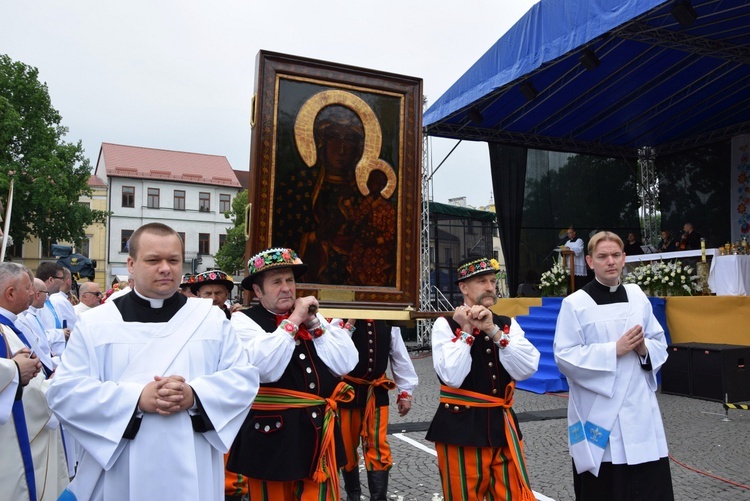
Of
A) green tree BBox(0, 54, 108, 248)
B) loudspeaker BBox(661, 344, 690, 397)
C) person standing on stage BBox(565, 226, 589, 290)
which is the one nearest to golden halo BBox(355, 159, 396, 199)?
loudspeaker BBox(661, 344, 690, 397)

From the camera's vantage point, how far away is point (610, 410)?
3.84 meters

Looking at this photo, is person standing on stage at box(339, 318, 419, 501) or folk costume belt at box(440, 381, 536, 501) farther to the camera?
person standing on stage at box(339, 318, 419, 501)

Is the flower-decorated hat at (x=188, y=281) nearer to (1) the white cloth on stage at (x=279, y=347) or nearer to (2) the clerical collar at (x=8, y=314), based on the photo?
(2) the clerical collar at (x=8, y=314)

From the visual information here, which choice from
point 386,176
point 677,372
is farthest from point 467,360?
point 677,372

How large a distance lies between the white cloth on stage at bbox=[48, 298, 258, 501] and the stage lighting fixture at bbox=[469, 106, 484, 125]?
1166cm

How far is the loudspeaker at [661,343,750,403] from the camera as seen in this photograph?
9.11 metres

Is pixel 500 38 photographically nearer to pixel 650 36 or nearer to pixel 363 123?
pixel 650 36

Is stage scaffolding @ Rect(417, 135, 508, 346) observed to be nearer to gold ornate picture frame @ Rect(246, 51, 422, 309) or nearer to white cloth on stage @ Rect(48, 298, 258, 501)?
gold ornate picture frame @ Rect(246, 51, 422, 309)

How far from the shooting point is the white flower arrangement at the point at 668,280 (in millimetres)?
11094

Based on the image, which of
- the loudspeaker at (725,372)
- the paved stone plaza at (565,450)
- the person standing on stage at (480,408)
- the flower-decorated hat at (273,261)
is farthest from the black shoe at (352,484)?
the loudspeaker at (725,372)

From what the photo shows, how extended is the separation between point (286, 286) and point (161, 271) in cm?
91

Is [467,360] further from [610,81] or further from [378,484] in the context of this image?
[610,81]

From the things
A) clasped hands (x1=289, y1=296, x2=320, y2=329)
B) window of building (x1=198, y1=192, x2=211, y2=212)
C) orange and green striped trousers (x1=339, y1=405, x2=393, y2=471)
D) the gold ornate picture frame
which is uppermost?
window of building (x1=198, y1=192, x2=211, y2=212)

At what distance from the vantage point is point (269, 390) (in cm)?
356
